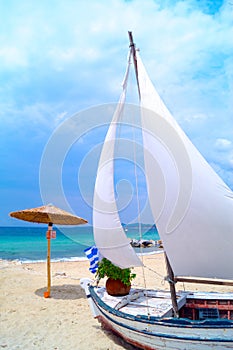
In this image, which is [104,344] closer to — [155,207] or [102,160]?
[155,207]

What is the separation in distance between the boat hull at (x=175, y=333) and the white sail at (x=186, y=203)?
2.75 feet

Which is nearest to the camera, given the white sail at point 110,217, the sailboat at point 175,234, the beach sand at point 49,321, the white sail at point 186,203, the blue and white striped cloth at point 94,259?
the sailboat at point 175,234

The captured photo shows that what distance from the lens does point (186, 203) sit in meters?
4.91

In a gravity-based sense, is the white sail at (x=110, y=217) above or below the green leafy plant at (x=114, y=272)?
above

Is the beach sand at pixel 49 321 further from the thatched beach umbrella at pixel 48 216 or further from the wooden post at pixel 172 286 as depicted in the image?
the wooden post at pixel 172 286

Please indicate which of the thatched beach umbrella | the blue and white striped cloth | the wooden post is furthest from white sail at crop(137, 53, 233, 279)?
the thatched beach umbrella

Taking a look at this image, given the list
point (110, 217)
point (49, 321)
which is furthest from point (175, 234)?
point (49, 321)

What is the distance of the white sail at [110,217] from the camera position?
6.16 metres

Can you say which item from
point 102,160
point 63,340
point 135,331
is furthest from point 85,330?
point 102,160

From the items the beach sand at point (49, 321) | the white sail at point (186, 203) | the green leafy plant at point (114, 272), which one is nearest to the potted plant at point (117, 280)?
the green leafy plant at point (114, 272)

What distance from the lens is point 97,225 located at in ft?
21.0

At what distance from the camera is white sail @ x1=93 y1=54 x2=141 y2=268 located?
6.16 m

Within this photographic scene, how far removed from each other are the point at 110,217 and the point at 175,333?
2500 millimetres

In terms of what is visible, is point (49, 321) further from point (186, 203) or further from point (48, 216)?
point (186, 203)
